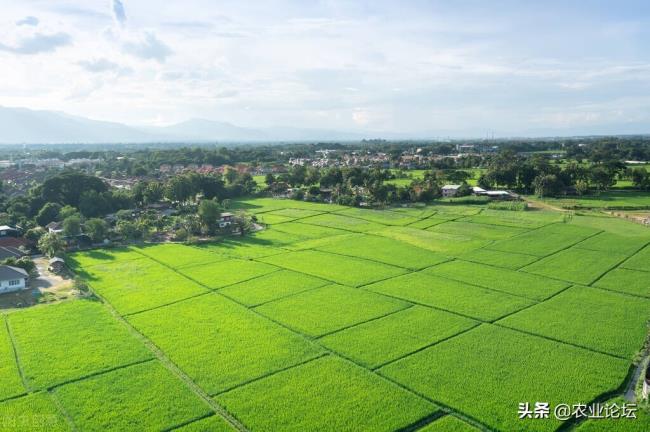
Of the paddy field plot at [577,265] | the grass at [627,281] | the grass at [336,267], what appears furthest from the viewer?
the grass at [336,267]

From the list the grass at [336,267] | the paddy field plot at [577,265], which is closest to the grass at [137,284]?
the grass at [336,267]

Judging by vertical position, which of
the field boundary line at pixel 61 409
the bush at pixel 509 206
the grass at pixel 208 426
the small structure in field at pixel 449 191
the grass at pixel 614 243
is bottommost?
the grass at pixel 208 426

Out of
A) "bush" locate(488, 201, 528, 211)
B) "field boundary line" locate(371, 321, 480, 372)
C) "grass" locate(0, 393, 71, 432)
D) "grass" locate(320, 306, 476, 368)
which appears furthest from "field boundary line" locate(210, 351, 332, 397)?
"bush" locate(488, 201, 528, 211)

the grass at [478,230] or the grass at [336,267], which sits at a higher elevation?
the grass at [478,230]

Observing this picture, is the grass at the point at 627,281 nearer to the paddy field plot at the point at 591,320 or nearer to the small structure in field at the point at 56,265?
the paddy field plot at the point at 591,320

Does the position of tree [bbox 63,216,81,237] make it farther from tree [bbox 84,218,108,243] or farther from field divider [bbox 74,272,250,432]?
field divider [bbox 74,272,250,432]

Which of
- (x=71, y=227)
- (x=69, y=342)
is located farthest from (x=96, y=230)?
(x=69, y=342)

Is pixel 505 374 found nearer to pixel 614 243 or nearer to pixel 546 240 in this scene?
pixel 546 240
